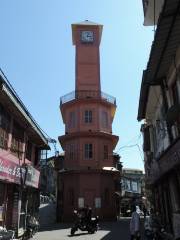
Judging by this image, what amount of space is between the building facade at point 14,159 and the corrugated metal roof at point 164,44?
246 inches

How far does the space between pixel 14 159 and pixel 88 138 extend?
17945 mm

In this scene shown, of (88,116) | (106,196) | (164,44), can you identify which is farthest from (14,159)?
(88,116)

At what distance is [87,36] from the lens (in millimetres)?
38719

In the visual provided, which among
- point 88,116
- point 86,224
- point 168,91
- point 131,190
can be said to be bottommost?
point 86,224

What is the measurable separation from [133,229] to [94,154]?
72.1 feet

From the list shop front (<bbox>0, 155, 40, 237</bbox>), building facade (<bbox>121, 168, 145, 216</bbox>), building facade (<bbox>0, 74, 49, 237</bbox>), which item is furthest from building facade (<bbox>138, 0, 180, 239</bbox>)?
building facade (<bbox>121, 168, 145, 216</bbox>)

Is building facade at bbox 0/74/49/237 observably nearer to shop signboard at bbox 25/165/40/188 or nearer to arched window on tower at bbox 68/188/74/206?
shop signboard at bbox 25/165/40/188

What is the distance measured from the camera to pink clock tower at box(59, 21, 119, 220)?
31.5 metres

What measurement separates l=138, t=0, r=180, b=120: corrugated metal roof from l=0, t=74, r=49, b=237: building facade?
624cm

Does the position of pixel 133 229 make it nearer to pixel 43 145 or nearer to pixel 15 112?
pixel 15 112

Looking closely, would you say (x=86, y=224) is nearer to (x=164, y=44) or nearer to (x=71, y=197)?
(x=71, y=197)

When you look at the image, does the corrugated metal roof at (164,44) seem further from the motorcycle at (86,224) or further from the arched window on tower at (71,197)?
the arched window on tower at (71,197)

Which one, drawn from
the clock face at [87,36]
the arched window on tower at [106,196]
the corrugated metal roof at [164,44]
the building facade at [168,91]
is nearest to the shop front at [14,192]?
the building facade at [168,91]

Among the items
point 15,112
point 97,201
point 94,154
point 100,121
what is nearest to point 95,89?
point 100,121
